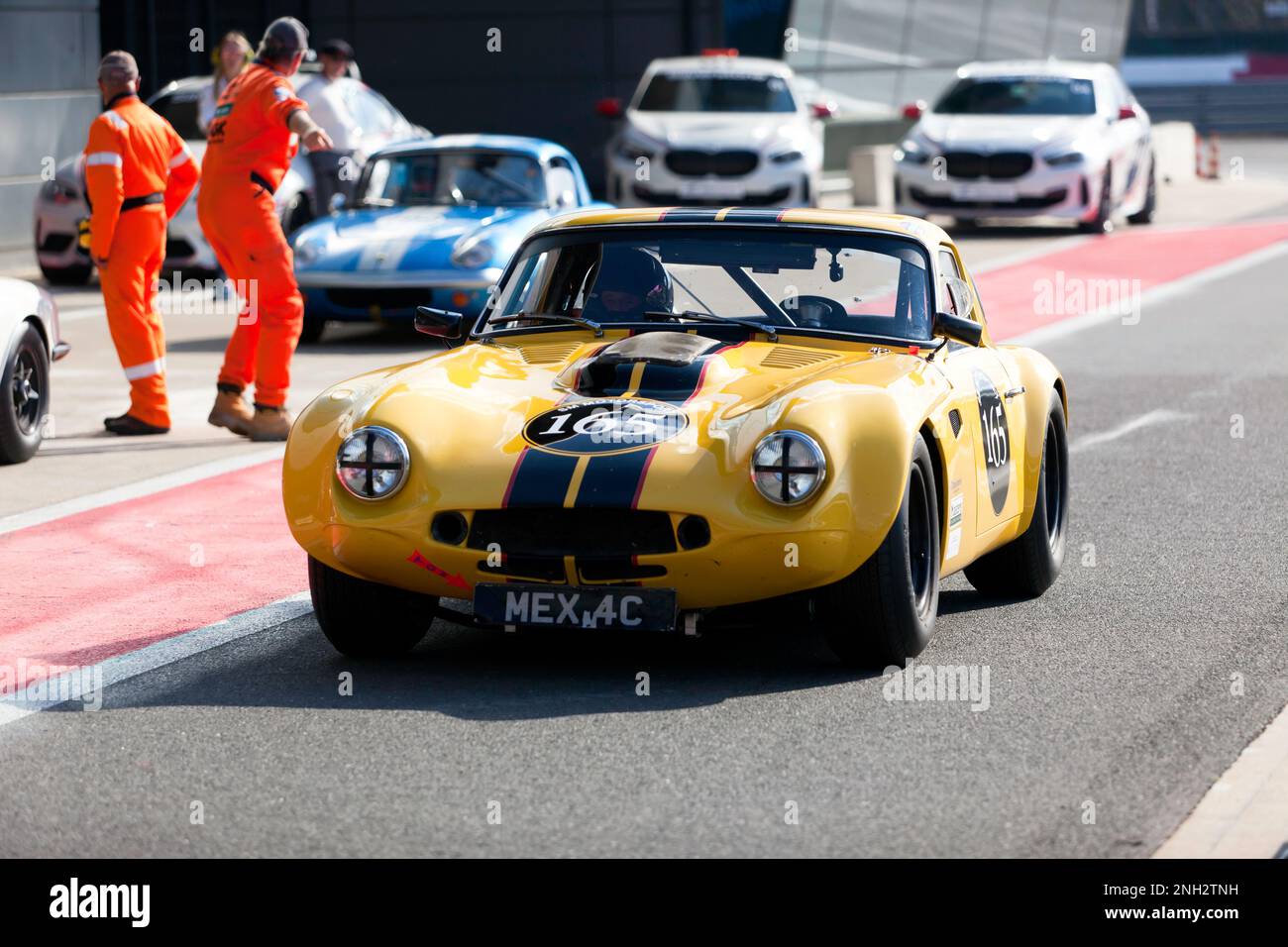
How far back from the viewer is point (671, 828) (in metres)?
5.08

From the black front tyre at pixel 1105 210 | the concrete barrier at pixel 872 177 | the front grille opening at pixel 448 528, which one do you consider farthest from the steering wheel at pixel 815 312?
the concrete barrier at pixel 872 177

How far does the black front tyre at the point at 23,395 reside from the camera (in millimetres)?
10852

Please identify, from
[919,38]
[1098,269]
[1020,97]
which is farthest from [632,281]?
[919,38]

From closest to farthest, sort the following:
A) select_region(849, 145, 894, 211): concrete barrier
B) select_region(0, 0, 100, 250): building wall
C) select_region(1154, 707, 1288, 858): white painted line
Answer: select_region(1154, 707, 1288, 858): white painted line < select_region(0, 0, 100, 250): building wall < select_region(849, 145, 894, 211): concrete barrier

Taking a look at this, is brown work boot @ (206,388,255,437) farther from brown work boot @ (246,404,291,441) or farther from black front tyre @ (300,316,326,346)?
black front tyre @ (300,316,326,346)

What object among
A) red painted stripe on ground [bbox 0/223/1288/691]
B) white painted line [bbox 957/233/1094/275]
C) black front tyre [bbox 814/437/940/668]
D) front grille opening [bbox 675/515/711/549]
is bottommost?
white painted line [bbox 957/233/1094/275]

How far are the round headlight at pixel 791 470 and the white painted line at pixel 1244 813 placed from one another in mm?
1313

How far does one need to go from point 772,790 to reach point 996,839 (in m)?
0.61

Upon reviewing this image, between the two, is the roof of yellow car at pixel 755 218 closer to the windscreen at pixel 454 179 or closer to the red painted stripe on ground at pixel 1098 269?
the windscreen at pixel 454 179

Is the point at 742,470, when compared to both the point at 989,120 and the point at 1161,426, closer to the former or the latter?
the point at 1161,426

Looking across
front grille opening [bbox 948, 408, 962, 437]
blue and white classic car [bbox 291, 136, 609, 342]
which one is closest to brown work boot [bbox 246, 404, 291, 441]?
blue and white classic car [bbox 291, 136, 609, 342]

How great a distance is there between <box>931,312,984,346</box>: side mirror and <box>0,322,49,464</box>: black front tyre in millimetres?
5162

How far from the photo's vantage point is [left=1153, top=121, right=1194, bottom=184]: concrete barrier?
33.2m

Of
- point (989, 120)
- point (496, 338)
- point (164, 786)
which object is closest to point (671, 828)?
point (164, 786)
